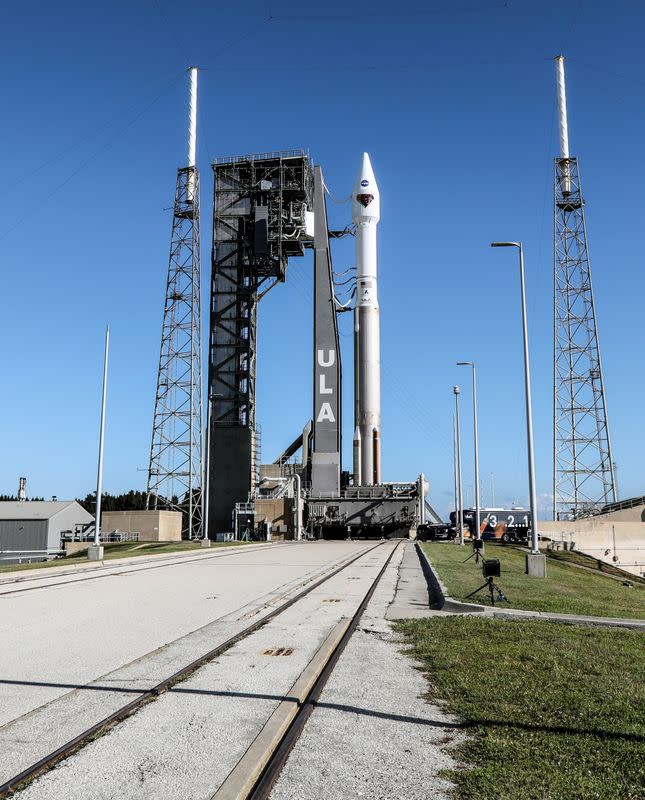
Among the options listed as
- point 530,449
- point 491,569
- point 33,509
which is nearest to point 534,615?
point 491,569

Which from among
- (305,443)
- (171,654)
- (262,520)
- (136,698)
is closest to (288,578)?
(171,654)

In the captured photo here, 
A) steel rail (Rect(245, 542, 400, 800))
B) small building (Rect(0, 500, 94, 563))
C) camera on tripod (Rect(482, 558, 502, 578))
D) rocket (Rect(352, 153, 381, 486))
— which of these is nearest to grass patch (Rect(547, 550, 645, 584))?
rocket (Rect(352, 153, 381, 486))

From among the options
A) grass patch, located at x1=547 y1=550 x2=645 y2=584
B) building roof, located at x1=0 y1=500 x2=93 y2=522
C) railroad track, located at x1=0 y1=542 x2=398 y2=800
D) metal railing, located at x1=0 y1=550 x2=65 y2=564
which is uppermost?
building roof, located at x1=0 y1=500 x2=93 y2=522

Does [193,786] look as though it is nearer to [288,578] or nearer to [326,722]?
[326,722]

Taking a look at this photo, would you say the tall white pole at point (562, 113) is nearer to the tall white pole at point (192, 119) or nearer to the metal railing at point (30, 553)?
the tall white pole at point (192, 119)

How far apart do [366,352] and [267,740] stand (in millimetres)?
59723

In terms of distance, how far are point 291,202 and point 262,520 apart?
3008 cm

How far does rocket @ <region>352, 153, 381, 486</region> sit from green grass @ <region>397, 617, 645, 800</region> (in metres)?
53.5

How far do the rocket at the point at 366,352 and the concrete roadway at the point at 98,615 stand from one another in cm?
3988

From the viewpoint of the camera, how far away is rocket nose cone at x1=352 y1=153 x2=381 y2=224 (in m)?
66.8

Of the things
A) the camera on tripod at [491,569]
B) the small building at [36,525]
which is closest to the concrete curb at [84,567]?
the camera on tripod at [491,569]

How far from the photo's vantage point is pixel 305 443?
244 ft

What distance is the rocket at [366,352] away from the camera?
64500 millimetres

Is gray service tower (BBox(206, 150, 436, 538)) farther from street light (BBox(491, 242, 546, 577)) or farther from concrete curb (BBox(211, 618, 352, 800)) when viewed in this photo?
concrete curb (BBox(211, 618, 352, 800))
